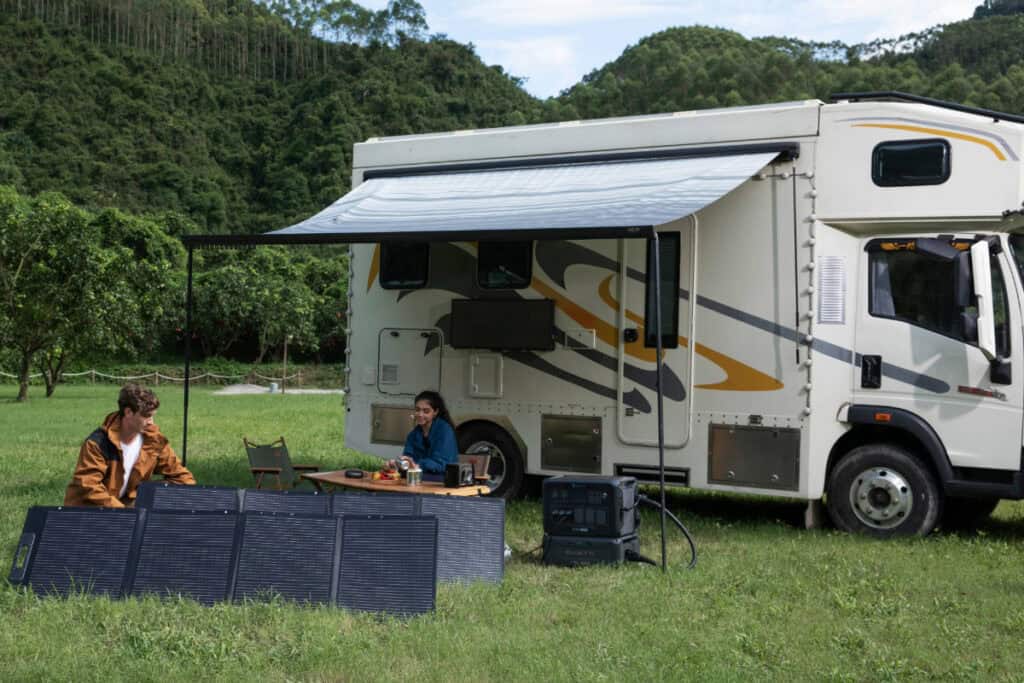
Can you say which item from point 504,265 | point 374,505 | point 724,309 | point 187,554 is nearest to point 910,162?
point 724,309

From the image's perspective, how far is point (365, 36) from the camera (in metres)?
98.3

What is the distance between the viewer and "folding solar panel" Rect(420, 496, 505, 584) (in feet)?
22.7

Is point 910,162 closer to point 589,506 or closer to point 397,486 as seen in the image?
point 589,506

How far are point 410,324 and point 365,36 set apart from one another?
91.9 m

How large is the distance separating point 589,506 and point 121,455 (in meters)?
2.98

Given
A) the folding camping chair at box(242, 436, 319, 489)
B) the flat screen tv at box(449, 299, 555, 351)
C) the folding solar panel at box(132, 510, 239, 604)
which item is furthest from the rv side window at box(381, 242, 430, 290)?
the folding solar panel at box(132, 510, 239, 604)

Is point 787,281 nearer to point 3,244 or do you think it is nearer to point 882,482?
point 882,482

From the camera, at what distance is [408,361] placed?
35.3 feet

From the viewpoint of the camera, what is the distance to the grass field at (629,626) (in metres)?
5.24

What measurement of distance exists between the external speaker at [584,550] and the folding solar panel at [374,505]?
129 centimetres

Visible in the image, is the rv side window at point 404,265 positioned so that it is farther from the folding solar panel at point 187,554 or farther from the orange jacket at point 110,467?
the folding solar panel at point 187,554

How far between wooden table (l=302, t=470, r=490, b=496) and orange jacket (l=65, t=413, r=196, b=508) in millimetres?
1413

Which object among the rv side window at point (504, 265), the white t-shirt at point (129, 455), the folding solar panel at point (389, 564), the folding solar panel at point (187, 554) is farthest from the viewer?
the rv side window at point (504, 265)

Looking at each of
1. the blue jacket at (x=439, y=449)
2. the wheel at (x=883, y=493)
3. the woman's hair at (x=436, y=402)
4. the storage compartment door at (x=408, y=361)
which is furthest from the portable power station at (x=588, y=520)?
the storage compartment door at (x=408, y=361)
